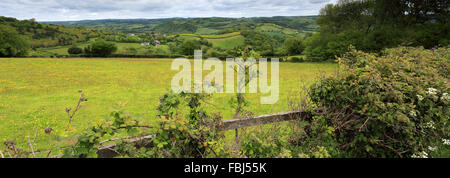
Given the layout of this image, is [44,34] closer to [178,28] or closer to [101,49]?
[101,49]

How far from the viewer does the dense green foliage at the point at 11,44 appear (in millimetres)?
47312

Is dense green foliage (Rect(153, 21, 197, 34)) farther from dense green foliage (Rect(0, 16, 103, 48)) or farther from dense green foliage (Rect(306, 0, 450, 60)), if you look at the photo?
dense green foliage (Rect(306, 0, 450, 60))

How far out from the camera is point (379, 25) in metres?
41.8

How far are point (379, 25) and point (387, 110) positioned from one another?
49.1 m

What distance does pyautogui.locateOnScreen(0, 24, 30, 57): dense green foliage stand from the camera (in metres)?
47.3

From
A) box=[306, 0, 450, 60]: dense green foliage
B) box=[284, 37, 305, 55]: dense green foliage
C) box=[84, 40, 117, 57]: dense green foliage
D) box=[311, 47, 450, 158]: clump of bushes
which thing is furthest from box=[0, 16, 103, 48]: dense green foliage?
box=[311, 47, 450, 158]: clump of bushes

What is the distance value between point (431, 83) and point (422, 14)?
43973 millimetres

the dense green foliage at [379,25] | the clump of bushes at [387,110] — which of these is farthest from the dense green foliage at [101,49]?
the clump of bushes at [387,110]

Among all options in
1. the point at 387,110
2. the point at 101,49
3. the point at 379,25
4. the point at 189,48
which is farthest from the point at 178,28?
the point at 387,110

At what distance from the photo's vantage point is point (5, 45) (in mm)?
47781

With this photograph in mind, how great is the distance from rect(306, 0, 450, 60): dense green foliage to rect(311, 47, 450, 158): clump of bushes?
3271cm

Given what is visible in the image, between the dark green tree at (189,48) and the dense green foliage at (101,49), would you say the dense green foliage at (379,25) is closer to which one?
the dark green tree at (189,48)

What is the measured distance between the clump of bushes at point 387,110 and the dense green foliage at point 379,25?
1288 inches
